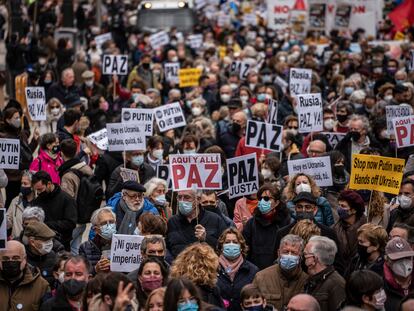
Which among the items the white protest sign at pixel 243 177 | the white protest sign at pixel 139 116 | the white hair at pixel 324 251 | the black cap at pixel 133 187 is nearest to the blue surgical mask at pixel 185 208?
the black cap at pixel 133 187

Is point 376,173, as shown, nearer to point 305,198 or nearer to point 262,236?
point 305,198

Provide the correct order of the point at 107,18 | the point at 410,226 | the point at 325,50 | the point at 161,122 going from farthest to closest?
the point at 107,18
the point at 325,50
the point at 161,122
the point at 410,226

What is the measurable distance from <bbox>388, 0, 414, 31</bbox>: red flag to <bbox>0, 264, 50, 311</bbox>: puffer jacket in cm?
2863

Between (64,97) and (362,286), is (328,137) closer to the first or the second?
(64,97)

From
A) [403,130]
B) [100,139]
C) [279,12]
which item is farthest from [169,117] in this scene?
[279,12]

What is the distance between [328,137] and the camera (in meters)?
17.9

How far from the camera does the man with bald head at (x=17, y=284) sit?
10641 millimetres

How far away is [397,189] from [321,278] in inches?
117

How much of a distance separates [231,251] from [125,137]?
4605 millimetres

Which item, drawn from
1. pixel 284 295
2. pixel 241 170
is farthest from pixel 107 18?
pixel 284 295

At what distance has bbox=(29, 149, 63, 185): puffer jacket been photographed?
1530cm

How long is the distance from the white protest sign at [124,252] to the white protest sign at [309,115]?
6290 millimetres

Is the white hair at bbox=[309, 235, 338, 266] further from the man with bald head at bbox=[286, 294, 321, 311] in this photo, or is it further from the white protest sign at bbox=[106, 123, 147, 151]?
the white protest sign at bbox=[106, 123, 147, 151]

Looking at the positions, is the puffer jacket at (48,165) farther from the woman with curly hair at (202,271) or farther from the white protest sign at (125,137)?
the woman with curly hair at (202,271)
